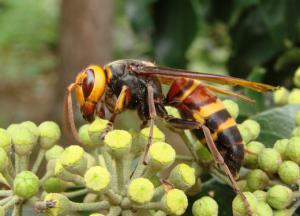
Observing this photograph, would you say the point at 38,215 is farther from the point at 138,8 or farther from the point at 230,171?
the point at 138,8

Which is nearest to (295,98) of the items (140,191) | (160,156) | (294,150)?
(294,150)

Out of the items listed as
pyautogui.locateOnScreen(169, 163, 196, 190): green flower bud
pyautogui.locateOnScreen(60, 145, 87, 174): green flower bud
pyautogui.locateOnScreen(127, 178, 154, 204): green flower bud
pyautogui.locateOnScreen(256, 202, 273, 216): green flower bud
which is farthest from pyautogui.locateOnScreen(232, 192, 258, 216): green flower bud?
pyautogui.locateOnScreen(60, 145, 87, 174): green flower bud

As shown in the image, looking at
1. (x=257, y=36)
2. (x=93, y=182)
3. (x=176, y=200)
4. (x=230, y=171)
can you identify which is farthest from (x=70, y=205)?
(x=257, y=36)

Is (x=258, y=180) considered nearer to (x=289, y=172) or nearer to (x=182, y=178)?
(x=289, y=172)

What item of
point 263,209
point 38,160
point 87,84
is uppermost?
point 87,84

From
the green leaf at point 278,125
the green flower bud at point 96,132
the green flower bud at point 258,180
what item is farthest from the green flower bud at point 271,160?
the green flower bud at point 96,132

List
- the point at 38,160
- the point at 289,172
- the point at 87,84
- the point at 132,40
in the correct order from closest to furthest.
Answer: the point at 289,172 < the point at 38,160 < the point at 87,84 < the point at 132,40
